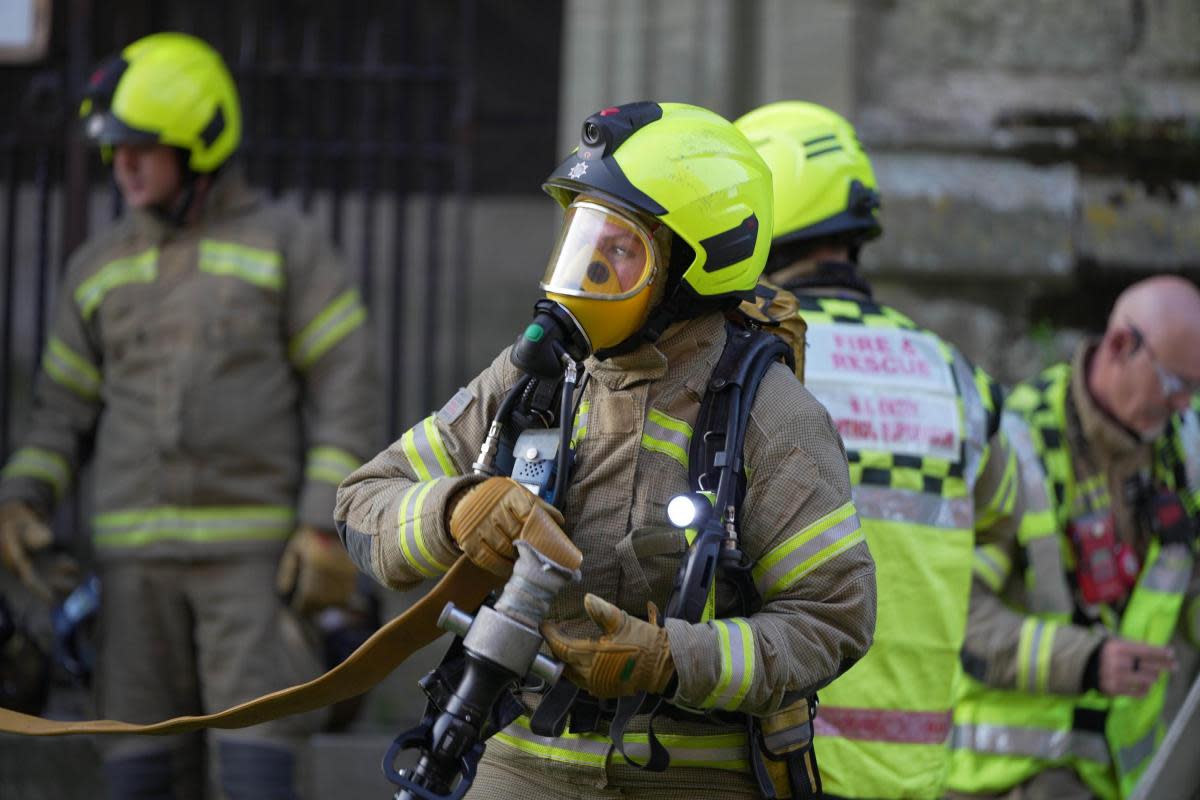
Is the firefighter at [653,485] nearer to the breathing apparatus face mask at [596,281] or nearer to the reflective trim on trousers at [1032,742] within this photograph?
the breathing apparatus face mask at [596,281]

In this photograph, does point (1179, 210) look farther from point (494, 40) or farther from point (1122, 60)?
point (494, 40)

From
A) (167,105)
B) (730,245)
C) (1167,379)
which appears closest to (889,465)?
(730,245)

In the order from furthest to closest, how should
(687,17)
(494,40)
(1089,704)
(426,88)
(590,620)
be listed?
(494,40) < (426,88) < (687,17) < (1089,704) < (590,620)

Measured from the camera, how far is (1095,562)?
417 cm

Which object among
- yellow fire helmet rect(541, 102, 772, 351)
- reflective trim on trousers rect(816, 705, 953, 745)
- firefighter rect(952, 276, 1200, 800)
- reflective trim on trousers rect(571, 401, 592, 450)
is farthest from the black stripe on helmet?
firefighter rect(952, 276, 1200, 800)

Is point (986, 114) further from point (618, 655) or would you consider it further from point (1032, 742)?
point (618, 655)

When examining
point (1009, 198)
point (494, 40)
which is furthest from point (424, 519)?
point (494, 40)

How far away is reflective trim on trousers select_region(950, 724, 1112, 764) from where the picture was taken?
13.6 feet

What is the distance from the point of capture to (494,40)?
22.3 feet

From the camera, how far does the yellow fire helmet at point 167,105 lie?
486 centimetres

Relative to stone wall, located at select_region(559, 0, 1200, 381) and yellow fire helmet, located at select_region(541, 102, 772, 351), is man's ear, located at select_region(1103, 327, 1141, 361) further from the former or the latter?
yellow fire helmet, located at select_region(541, 102, 772, 351)

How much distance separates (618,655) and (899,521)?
115 centimetres

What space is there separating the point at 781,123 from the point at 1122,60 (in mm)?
2397

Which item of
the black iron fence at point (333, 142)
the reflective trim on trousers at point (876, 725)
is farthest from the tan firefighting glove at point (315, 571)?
the reflective trim on trousers at point (876, 725)
